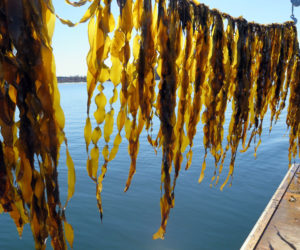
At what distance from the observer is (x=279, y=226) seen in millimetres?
4754

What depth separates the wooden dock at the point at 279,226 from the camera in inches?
165

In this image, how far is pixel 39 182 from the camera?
1.13 m

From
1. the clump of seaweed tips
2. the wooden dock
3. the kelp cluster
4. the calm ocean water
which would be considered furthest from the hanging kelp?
the calm ocean water

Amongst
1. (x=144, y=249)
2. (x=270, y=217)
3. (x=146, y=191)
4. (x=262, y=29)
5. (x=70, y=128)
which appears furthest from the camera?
(x=70, y=128)

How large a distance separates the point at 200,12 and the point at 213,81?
1.59 feet

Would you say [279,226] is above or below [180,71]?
below

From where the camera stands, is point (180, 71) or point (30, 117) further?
point (180, 71)

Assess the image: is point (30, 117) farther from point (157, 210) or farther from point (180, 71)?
point (157, 210)

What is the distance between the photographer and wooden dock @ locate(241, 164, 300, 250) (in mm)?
4191

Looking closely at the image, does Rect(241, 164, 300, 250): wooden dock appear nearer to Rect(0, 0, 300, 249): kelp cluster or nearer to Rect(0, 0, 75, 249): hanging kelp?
Rect(0, 0, 300, 249): kelp cluster

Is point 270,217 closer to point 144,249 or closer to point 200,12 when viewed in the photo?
point 200,12

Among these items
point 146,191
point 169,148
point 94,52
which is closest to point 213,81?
point 169,148

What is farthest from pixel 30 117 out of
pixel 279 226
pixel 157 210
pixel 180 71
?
pixel 157 210

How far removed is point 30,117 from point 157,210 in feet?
35.7
